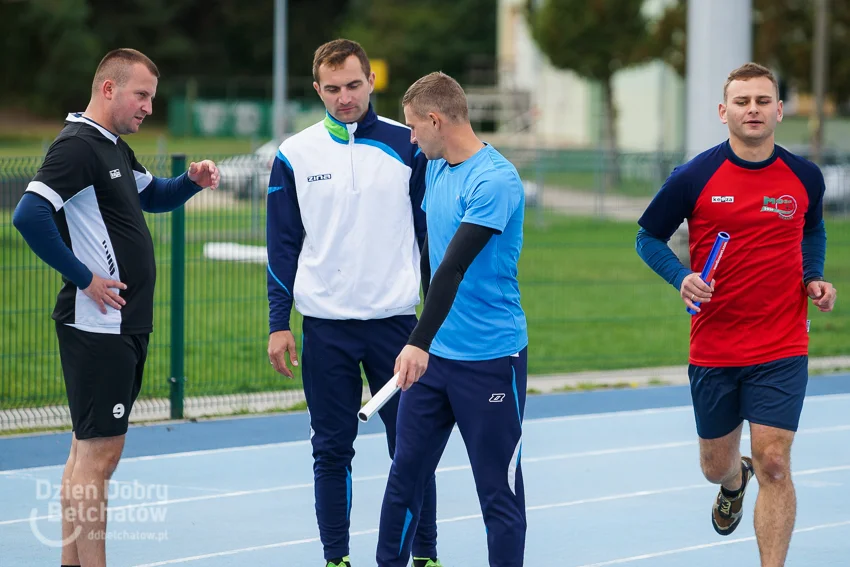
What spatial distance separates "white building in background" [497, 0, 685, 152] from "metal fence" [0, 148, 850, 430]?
67.9 ft

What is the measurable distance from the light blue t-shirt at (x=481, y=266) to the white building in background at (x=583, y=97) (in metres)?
30.2

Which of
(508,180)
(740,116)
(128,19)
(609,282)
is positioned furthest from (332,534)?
(128,19)

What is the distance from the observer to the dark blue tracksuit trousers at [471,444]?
4973 mm

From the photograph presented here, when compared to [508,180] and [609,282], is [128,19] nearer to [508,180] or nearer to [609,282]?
[609,282]

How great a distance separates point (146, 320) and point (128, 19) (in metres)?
70.9

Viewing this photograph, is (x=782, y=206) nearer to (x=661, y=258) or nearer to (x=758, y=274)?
(x=758, y=274)

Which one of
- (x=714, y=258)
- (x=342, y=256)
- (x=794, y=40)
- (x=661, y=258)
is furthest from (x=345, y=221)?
(x=794, y=40)

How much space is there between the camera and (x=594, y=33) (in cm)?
3525

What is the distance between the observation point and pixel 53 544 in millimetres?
6277

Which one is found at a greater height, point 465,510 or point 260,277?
point 260,277

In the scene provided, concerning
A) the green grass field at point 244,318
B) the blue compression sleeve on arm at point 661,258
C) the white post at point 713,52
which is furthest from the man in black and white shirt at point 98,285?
the white post at point 713,52

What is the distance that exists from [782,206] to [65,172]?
2939mm

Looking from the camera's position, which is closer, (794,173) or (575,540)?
(794,173)

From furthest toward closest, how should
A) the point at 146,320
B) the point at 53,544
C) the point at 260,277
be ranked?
1. the point at 260,277
2. the point at 53,544
3. the point at 146,320
